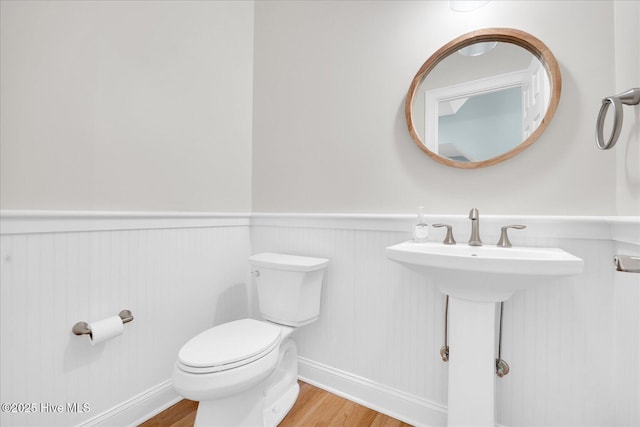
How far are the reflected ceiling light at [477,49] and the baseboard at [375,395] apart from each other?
5.25 feet

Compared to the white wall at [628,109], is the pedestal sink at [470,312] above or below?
below

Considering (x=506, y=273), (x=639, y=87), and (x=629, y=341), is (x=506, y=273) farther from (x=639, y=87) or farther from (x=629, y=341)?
(x=639, y=87)

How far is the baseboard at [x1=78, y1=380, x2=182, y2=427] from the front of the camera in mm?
1227

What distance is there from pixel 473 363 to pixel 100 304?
4.92 ft

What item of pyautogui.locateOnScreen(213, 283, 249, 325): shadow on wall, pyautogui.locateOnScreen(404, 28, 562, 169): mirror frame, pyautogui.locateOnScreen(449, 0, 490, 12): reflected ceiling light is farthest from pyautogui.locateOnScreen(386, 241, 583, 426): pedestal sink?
pyautogui.locateOnScreen(213, 283, 249, 325): shadow on wall

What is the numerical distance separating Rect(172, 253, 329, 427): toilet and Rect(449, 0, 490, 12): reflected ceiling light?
1.35m

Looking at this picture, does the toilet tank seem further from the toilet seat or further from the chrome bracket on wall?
the chrome bracket on wall

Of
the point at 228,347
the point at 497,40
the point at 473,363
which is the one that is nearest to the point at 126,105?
the point at 228,347

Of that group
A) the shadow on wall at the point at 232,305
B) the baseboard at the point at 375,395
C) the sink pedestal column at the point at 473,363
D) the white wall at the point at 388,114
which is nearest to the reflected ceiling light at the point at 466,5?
the white wall at the point at 388,114

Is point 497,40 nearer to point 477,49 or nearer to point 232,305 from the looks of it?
point 477,49

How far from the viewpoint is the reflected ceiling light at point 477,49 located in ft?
4.20

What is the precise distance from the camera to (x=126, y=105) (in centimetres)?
133

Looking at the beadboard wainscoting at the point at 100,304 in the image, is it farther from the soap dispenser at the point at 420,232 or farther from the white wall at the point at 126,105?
the soap dispenser at the point at 420,232

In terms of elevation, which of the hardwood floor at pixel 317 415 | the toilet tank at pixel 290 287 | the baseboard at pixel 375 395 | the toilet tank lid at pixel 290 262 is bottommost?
the hardwood floor at pixel 317 415
